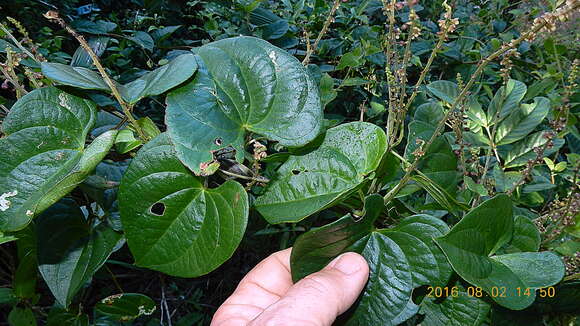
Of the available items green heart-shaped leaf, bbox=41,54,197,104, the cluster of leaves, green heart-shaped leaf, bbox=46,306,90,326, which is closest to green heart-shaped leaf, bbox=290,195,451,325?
the cluster of leaves

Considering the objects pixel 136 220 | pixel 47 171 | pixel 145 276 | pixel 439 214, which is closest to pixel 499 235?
pixel 439 214

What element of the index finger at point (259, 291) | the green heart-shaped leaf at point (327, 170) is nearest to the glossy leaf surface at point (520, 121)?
the green heart-shaped leaf at point (327, 170)

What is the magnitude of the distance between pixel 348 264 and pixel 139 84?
0.45 metres

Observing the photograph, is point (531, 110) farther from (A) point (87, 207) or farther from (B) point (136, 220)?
(A) point (87, 207)

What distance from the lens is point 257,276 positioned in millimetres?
870

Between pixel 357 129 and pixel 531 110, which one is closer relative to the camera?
pixel 357 129

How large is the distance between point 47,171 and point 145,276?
1005 mm

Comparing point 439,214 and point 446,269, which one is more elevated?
point 446,269

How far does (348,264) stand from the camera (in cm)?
67

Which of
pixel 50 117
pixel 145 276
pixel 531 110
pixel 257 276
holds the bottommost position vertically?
pixel 145 276

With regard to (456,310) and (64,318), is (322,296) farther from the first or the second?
(64,318)

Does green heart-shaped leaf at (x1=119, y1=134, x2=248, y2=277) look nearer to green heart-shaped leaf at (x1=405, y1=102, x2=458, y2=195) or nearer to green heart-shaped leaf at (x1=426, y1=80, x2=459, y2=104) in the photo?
green heart-shaped leaf at (x1=405, y1=102, x2=458, y2=195)

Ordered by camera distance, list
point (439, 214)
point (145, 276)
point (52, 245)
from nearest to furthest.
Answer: point (52, 245) → point (439, 214) → point (145, 276)
